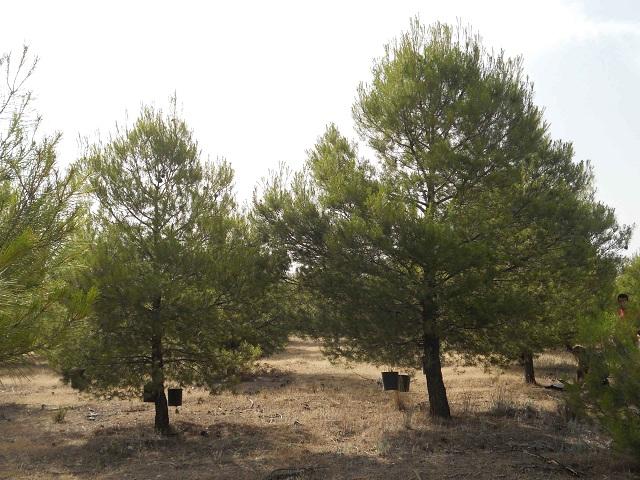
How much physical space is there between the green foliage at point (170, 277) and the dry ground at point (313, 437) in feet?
4.05

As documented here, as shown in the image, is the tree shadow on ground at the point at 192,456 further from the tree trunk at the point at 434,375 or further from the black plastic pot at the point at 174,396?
the tree trunk at the point at 434,375

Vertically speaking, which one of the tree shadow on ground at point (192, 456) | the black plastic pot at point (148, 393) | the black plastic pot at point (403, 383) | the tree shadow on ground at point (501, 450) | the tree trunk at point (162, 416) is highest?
the black plastic pot at point (148, 393)

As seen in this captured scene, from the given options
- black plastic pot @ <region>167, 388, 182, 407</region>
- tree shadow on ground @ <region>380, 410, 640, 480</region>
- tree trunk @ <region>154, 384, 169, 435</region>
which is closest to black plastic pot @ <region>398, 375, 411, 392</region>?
tree shadow on ground @ <region>380, 410, 640, 480</region>

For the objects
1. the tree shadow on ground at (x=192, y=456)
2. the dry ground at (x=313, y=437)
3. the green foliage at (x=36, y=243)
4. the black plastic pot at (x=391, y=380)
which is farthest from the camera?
the black plastic pot at (x=391, y=380)

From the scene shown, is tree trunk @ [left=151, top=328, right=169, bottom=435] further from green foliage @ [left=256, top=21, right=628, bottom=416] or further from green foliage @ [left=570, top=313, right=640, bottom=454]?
green foliage @ [left=570, top=313, right=640, bottom=454]

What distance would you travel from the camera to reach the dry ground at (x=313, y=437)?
8.21 m

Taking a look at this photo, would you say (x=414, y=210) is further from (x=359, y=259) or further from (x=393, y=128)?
(x=393, y=128)

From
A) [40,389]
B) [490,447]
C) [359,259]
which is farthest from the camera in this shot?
[40,389]

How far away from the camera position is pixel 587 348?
718cm

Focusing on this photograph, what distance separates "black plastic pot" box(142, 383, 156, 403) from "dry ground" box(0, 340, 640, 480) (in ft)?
2.79

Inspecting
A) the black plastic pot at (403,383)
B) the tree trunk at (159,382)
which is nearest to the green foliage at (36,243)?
the tree trunk at (159,382)

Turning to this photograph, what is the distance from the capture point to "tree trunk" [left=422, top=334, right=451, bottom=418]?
1108 cm

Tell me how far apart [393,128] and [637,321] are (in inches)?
243

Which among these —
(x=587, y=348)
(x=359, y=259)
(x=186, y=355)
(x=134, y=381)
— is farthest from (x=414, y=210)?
(x=134, y=381)
